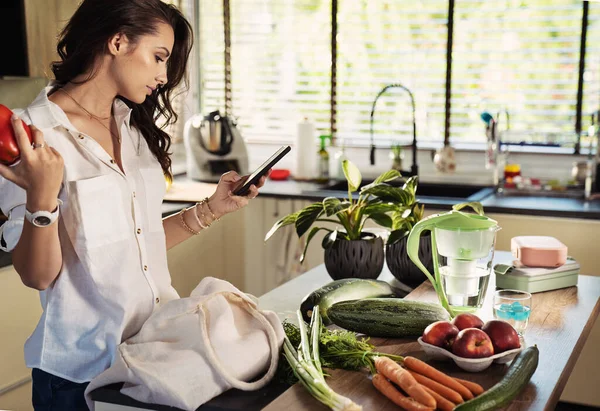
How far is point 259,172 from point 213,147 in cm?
211

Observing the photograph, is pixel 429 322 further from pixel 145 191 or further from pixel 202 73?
pixel 202 73

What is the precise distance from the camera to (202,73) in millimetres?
4562

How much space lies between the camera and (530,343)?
67.6 inches

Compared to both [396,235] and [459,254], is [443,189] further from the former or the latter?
[459,254]

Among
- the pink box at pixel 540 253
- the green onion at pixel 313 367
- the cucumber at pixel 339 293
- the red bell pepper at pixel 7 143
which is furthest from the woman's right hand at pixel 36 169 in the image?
the pink box at pixel 540 253

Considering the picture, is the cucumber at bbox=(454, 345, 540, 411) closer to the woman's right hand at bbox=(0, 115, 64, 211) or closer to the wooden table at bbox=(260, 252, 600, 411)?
the wooden table at bbox=(260, 252, 600, 411)

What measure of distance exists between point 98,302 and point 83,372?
144 mm

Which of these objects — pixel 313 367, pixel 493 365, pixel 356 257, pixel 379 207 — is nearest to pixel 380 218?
pixel 379 207

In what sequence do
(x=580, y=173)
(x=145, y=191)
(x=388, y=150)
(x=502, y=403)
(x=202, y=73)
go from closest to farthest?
(x=502, y=403) → (x=145, y=191) → (x=580, y=173) → (x=388, y=150) → (x=202, y=73)

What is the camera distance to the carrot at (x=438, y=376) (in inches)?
53.4

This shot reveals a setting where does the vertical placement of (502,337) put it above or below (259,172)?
below

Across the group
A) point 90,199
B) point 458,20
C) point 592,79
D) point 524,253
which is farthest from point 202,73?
point 90,199

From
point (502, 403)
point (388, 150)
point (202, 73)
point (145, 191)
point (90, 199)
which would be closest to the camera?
point (502, 403)

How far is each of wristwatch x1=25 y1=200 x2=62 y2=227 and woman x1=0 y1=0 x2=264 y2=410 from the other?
0.18 ft
